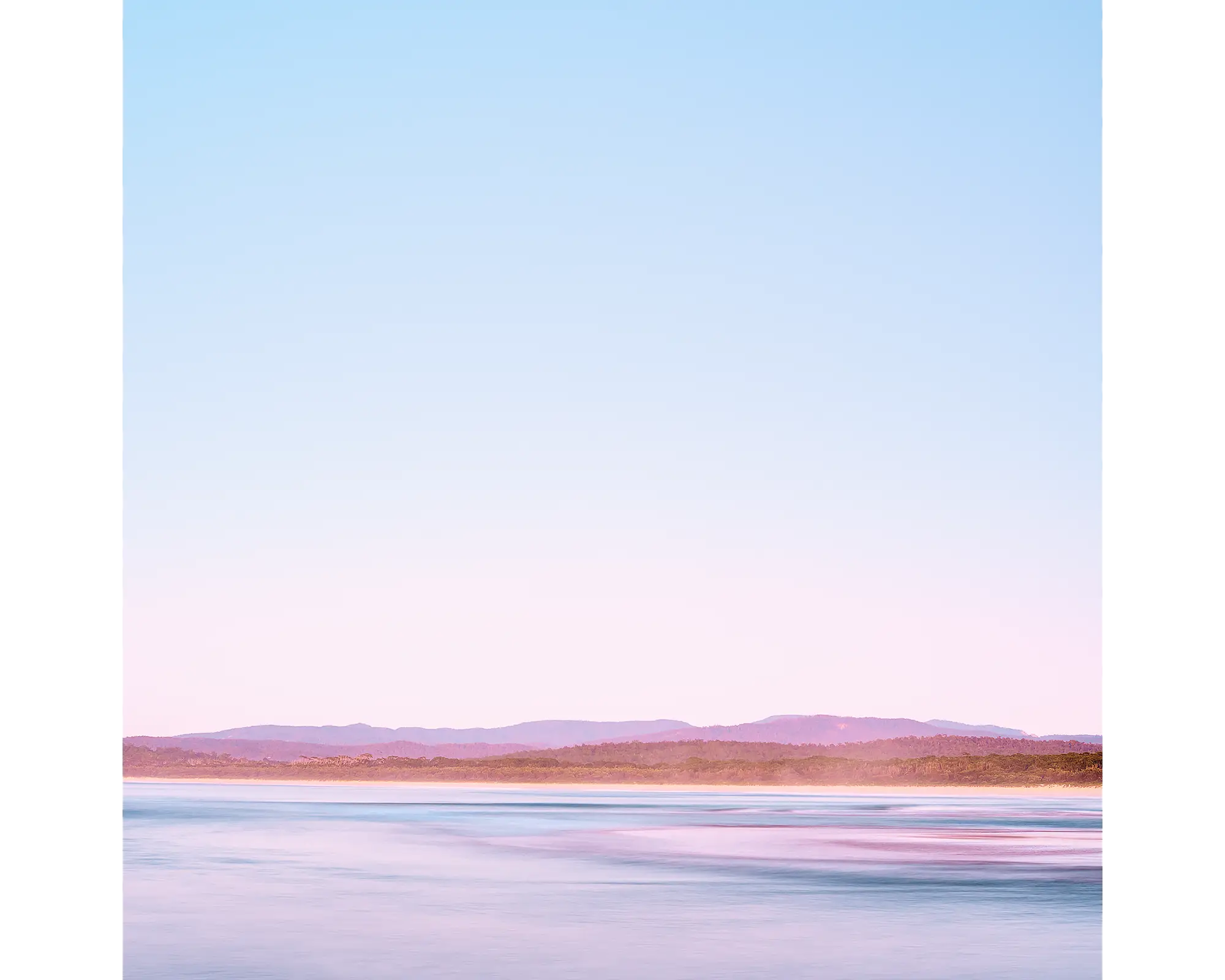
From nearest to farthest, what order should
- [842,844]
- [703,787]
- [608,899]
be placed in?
[608,899] → [842,844] → [703,787]

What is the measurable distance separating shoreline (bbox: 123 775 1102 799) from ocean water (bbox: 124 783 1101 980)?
545 cm

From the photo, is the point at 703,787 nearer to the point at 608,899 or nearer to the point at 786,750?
the point at 786,750

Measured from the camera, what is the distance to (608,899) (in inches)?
178
